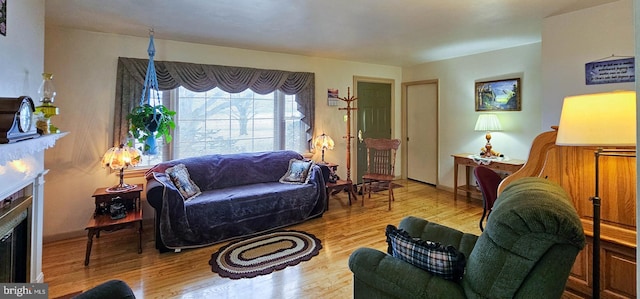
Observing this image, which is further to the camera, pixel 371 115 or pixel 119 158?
A: pixel 371 115

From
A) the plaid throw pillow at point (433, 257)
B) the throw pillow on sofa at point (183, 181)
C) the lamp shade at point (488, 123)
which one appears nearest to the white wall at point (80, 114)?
the throw pillow on sofa at point (183, 181)

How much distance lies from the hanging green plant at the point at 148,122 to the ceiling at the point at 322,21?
2.89 ft

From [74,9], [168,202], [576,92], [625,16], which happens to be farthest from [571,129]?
[74,9]

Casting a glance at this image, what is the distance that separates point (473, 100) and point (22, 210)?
5.39 metres

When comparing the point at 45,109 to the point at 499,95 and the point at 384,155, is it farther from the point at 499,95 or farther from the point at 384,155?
the point at 499,95

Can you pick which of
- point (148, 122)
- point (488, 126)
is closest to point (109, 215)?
point (148, 122)

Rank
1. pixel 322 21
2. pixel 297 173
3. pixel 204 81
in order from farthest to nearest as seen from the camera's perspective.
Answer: pixel 297 173
pixel 204 81
pixel 322 21

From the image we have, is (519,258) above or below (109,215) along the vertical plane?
above

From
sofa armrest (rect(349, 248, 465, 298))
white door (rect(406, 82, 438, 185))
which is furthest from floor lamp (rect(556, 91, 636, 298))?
white door (rect(406, 82, 438, 185))

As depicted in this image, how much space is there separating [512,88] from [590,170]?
2626 mm

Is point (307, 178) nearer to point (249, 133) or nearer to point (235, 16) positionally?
point (249, 133)

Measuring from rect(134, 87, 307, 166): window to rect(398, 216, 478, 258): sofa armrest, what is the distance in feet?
9.45

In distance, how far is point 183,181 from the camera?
3.32 meters

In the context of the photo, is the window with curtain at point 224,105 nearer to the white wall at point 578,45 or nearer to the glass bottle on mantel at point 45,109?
the glass bottle on mantel at point 45,109
